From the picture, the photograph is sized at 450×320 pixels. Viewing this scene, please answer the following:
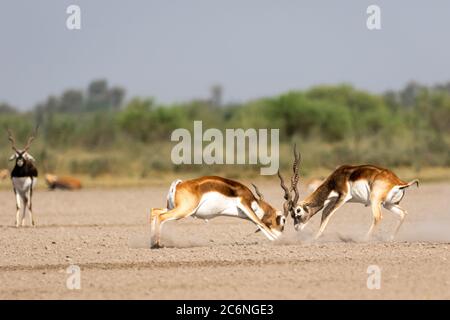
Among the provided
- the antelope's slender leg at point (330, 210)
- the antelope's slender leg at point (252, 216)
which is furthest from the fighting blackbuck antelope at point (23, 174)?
the antelope's slender leg at point (330, 210)

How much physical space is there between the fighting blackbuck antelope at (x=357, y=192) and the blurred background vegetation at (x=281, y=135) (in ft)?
69.1

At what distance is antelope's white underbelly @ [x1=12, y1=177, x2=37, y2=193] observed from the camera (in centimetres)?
2078

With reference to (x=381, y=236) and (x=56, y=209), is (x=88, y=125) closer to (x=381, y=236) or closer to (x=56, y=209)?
(x=56, y=209)

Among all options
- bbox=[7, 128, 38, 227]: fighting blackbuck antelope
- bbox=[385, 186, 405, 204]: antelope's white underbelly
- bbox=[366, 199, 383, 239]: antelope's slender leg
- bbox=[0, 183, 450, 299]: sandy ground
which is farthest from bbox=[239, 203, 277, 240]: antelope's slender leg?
bbox=[7, 128, 38, 227]: fighting blackbuck antelope

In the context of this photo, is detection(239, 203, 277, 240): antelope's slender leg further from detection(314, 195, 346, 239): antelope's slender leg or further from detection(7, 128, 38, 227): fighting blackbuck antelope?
detection(7, 128, 38, 227): fighting blackbuck antelope

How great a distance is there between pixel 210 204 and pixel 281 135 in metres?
42.8

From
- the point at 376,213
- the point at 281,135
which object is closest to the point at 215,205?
the point at 376,213

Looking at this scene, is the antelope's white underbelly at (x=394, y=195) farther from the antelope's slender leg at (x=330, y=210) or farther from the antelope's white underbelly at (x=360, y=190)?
the antelope's slender leg at (x=330, y=210)

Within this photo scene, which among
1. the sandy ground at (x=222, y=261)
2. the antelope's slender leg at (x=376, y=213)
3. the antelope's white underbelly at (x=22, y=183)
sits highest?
the antelope's white underbelly at (x=22, y=183)

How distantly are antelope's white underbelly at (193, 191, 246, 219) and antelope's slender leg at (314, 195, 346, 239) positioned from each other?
53.9 inches

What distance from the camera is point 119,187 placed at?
35.4m

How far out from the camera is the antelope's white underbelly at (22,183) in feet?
68.2

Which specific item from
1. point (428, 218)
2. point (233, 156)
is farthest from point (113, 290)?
point (233, 156)

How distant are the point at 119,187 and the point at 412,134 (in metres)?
21.6
